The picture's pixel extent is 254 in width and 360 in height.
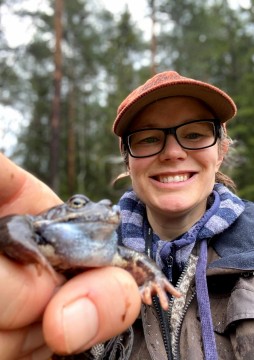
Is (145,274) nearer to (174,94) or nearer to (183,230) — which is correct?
(183,230)

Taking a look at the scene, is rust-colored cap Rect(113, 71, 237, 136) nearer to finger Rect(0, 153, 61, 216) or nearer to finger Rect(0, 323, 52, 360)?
finger Rect(0, 153, 61, 216)

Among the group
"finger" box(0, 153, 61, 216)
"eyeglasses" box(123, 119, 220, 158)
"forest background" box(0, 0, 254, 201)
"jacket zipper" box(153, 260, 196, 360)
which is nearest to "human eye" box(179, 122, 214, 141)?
"eyeglasses" box(123, 119, 220, 158)

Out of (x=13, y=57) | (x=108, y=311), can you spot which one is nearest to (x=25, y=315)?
(x=108, y=311)

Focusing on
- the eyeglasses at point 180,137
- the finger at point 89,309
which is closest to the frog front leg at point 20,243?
the finger at point 89,309

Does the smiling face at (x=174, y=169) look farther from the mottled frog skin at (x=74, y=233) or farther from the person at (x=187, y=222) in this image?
the mottled frog skin at (x=74, y=233)

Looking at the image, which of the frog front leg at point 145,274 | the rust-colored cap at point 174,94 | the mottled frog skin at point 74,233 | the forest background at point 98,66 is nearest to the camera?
the mottled frog skin at point 74,233

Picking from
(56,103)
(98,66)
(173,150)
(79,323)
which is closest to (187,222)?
(173,150)
